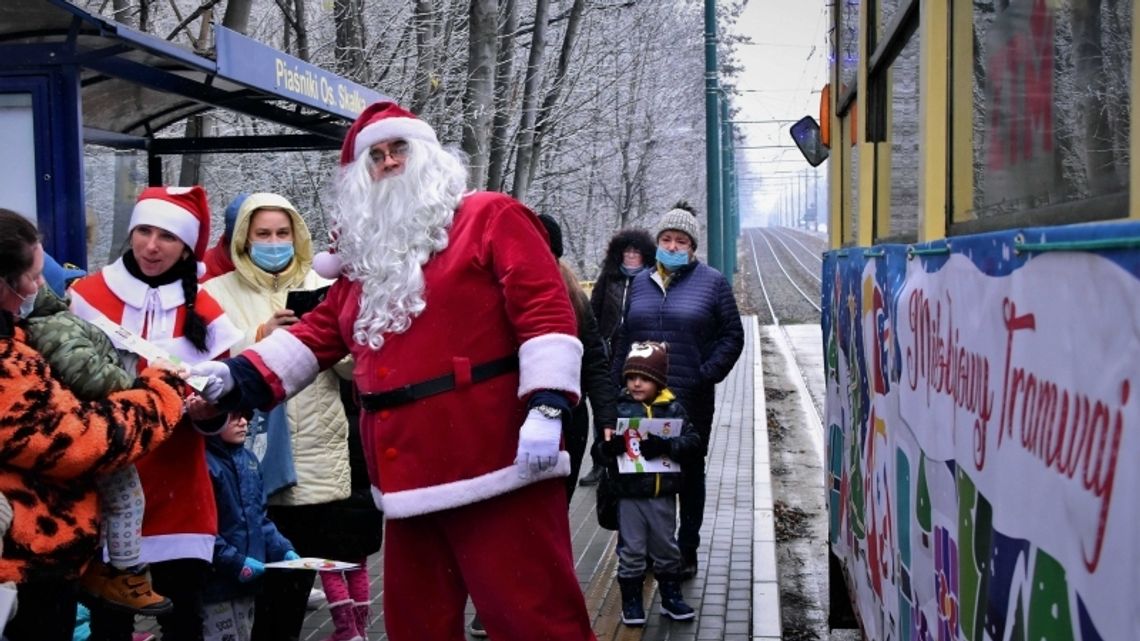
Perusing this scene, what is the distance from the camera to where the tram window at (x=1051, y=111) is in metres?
1.82

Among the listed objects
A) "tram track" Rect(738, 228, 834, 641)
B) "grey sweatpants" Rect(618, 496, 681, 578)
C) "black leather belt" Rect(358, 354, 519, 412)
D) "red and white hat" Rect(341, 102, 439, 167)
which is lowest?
"tram track" Rect(738, 228, 834, 641)

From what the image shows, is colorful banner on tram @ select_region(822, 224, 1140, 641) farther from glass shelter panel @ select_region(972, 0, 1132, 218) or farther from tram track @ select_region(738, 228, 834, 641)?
tram track @ select_region(738, 228, 834, 641)

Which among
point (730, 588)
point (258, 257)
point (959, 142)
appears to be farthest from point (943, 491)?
point (730, 588)

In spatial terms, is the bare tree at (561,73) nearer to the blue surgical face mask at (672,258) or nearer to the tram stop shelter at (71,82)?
the tram stop shelter at (71,82)

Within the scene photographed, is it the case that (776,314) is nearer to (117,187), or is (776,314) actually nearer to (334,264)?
(117,187)

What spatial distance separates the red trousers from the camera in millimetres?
3883

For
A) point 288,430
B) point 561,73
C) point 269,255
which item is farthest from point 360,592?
point 561,73

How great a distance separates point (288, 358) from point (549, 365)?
2.77ft

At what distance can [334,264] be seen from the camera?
421 centimetres

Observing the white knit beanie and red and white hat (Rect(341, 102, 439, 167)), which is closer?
red and white hat (Rect(341, 102, 439, 167))

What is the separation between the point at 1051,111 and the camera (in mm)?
2145

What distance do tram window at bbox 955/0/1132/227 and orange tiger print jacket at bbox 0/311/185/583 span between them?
219 cm

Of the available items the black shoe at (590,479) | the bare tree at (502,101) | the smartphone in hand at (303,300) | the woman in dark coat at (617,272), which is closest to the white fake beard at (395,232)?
the smartphone in hand at (303,300)

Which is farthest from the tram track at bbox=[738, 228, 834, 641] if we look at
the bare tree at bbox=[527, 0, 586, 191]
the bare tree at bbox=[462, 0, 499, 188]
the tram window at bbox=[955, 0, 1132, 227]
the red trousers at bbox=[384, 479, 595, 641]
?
the bare tree at bbox=[527, 0, 586, 191]
